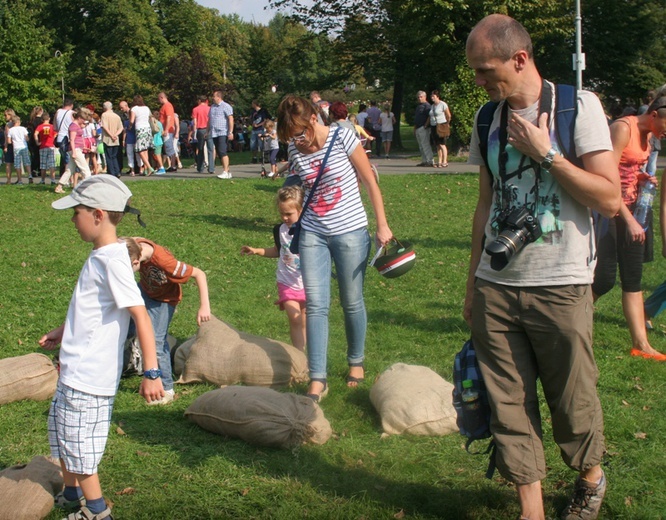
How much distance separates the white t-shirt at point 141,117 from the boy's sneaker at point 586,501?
17.5m

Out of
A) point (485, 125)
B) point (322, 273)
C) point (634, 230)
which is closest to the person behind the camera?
point (485, 125)

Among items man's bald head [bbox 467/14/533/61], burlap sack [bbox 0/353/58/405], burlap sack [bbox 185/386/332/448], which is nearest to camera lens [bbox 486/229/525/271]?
man's bald head [bbox 467/14/533/61]

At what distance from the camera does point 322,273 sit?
5.41m

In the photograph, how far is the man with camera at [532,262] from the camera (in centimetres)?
318

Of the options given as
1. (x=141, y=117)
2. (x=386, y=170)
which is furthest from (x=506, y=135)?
(x=386, y=170)

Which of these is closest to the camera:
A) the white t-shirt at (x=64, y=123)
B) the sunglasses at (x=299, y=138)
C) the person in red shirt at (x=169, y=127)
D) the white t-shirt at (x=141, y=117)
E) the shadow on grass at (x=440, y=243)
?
the sunglasses at (x=299, y=138)

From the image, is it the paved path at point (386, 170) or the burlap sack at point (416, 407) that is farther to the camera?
the paved path at point (386, 170)

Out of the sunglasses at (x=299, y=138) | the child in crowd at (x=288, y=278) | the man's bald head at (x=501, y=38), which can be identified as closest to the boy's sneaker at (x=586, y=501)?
the man's bald head at (x=501, y=38)

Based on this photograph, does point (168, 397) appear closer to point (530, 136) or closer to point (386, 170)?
point (530, 136)

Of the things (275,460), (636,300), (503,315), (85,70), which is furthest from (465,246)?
(85,70)

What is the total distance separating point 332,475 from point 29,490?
152cm

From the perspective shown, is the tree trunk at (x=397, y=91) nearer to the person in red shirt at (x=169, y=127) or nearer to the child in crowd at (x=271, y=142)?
the person in red shirt at (x=169, y=127)

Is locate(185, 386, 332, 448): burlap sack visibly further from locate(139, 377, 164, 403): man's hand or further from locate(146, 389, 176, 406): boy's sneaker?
locate(139, 377, 164, 403): man's hand

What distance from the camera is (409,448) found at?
4.61 metres
